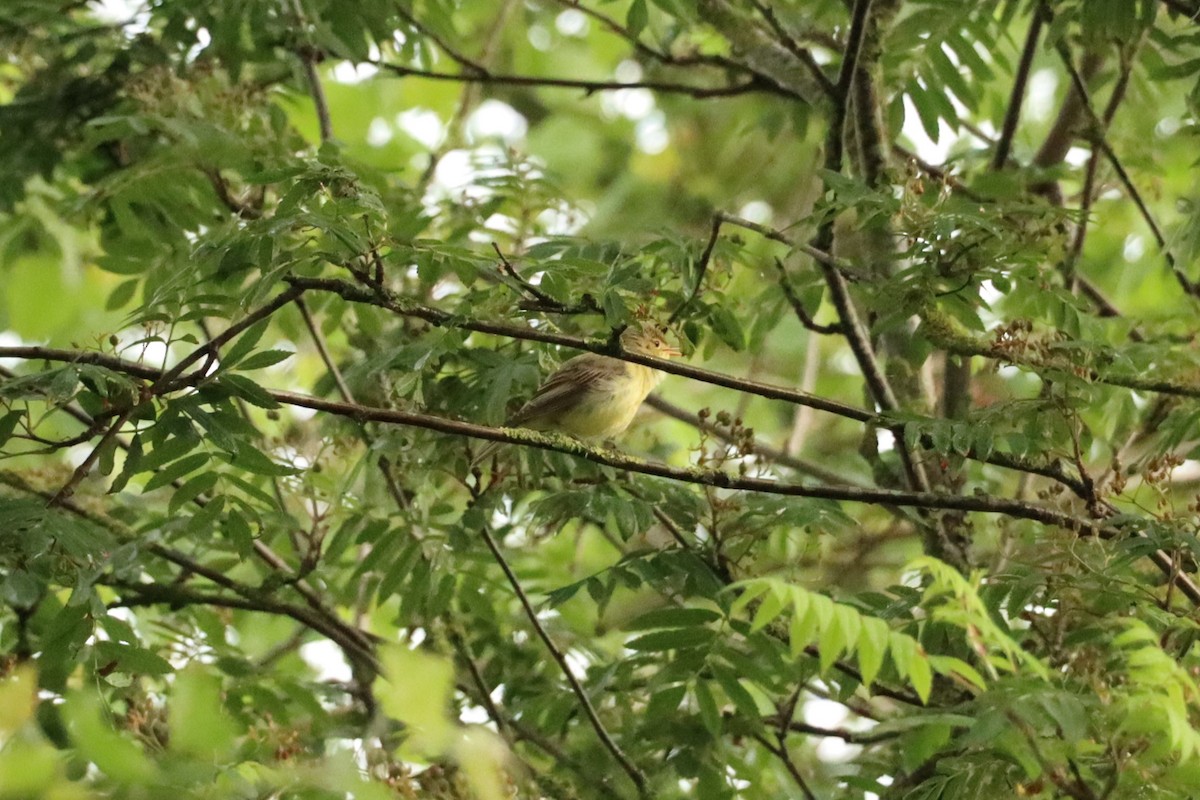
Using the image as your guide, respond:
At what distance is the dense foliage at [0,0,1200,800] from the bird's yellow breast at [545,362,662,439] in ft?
0.77

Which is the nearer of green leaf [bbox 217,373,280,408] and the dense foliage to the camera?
the dense foliage

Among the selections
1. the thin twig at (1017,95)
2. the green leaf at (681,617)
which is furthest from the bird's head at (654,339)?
the thin twig at (1017,95)

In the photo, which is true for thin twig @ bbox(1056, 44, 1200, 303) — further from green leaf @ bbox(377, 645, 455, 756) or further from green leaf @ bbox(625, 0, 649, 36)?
green leaf @ bbox(377, 645, 455, 756)

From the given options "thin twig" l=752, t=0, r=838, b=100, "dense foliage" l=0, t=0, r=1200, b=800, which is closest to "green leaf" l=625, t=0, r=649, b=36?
"dense foliage" l=0, t=0, r=1200, b=800

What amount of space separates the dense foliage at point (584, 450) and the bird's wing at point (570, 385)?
144 millimetres

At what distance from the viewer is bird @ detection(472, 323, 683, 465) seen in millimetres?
4758


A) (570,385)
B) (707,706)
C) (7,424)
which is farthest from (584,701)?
(7,424)

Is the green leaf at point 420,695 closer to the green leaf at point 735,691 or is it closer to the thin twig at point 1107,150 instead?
the green leaf at point 735,691

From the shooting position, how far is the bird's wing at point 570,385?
4.67 meters

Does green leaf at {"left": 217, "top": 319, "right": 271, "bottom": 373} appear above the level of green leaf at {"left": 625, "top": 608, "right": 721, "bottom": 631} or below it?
above

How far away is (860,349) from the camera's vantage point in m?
4.11

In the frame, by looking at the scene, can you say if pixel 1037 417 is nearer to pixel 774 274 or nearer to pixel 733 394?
pixel 774 274

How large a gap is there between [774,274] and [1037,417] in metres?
1.12

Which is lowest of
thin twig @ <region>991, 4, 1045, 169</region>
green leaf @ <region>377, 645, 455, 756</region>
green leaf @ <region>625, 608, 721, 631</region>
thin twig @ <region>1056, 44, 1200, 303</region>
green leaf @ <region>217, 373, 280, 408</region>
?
green leaf @ <region>377, 645, 455, 756</region>
